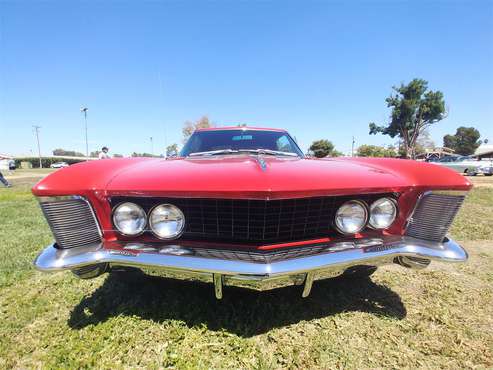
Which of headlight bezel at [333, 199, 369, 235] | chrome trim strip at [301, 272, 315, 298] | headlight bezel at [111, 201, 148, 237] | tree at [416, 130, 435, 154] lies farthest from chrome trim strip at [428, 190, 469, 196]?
tree at [416, 130, 435, 154]

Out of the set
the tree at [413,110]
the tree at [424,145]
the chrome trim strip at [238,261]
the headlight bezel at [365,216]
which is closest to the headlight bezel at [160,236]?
the chrome trim strip at [238,261]

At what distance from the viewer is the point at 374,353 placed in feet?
5.25

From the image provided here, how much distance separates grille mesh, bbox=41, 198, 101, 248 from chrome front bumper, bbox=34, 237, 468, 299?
2.2 inches

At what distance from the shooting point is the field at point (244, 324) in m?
1.55

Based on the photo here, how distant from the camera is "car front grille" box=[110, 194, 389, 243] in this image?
1.51 m

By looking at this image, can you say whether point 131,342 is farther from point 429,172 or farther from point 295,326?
point 429,172

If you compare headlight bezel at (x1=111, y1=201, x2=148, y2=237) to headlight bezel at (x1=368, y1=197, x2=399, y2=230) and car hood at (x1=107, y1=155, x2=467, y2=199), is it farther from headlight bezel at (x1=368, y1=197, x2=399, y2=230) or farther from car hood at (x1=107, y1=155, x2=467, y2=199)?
headlight bezel at (x1=368, y1=197, x2=399, y2=230)

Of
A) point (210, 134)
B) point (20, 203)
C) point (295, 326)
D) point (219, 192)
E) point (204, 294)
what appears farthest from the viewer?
point (20, 203)

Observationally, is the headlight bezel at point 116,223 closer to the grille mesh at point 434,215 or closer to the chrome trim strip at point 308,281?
the chrome trim strip at point 308,281

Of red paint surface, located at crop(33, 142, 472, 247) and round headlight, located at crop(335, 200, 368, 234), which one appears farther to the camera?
round headlight, located at crop(335, 200, 368, 234)

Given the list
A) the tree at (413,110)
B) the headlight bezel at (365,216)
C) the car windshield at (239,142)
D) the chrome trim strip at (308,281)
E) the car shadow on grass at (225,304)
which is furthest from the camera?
the tree at (413,110)

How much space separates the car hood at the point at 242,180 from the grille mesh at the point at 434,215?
0.29 feet

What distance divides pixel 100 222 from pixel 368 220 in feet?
5.57

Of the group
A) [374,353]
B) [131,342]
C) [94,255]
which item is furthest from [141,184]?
[374,353]
